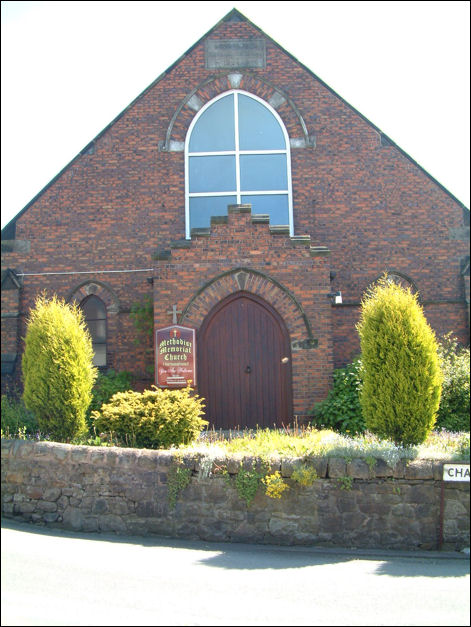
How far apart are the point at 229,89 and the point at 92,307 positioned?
21.3ft

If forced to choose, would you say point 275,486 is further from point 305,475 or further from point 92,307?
point 92,307

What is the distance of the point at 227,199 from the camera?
16047 mm

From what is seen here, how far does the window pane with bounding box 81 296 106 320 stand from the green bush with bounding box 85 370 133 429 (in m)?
1.61

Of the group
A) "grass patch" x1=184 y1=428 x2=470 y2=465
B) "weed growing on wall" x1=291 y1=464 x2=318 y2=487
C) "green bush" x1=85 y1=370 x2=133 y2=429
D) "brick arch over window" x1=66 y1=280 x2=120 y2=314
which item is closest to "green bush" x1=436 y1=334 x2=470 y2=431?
"grass patch" x1=184 y1=428 x2=470 y2=465

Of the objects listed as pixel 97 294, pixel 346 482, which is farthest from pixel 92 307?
pixel 346 482

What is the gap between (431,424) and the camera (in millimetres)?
9211

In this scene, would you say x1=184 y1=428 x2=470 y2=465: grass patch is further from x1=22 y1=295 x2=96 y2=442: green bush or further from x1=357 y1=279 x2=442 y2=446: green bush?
x1=22 y1=295 x2=96 y2=442: green bush

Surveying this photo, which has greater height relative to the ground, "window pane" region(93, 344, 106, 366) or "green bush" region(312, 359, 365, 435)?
"window pane" region(93, 344, 106, 366)

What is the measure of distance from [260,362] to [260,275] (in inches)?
71.5

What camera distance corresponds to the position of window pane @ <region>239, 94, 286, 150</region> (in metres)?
16.2

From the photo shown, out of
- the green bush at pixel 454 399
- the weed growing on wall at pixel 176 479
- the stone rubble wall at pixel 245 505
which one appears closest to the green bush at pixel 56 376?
the stone rubble wall at pixel 245 505

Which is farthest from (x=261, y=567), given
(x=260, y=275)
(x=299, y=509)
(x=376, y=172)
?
(x=376, y=172)

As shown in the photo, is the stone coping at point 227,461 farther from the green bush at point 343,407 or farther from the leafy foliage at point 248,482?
the green bush at point 343,407

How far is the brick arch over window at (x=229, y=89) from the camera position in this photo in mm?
16156
